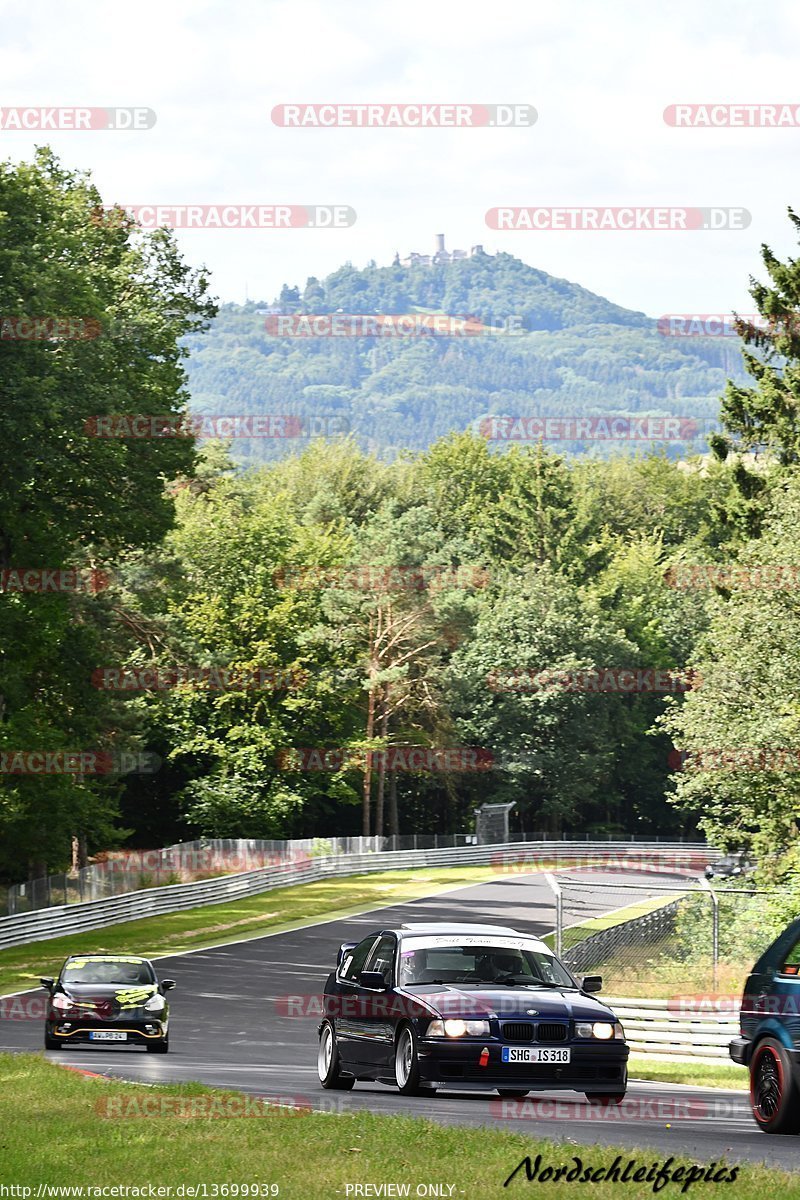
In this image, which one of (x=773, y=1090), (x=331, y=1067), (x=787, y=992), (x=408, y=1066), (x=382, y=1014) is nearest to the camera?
(x=787, y=992)

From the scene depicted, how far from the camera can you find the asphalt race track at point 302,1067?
12.9m

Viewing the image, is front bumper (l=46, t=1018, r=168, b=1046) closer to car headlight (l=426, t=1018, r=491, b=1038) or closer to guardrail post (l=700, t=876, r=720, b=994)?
guardrail post (l=700, t=876, r=720, b=994)

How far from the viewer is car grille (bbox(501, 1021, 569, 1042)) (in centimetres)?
1434

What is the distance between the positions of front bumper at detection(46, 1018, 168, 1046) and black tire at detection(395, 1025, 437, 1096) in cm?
895

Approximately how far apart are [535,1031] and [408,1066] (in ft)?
4.00

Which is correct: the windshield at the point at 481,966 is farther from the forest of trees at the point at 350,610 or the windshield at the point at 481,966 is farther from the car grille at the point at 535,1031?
the forest of trees at the point at 350,610

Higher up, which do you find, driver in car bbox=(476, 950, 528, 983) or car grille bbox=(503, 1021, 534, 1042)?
driver in car bbox=(476, 950, 528, 983)

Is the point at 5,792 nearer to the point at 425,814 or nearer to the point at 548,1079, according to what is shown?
the point at 548,1079

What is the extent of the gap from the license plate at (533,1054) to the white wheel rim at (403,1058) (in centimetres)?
91

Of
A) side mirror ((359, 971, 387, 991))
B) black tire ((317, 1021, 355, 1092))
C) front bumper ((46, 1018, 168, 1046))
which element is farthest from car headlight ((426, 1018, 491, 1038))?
front bumper ((46, 1018, 168, 1046))

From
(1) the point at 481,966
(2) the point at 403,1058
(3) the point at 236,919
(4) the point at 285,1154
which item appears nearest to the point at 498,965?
(1) the point at 481,966

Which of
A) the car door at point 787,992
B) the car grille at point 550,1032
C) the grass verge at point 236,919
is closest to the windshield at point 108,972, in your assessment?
the car grille at point 550,1032

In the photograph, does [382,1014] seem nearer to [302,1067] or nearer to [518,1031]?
[518,1031]

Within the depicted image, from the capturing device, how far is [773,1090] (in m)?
13.2
